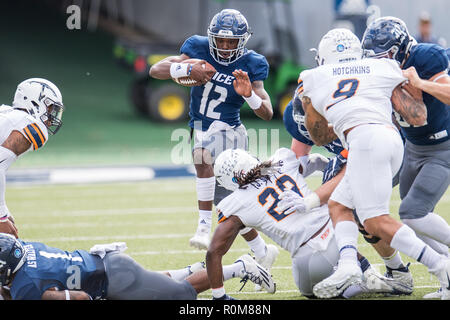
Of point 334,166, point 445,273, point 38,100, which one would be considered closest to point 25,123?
point 38,100

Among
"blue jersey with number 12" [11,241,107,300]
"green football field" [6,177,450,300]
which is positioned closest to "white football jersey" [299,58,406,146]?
"green football field" [6,177,450,300]

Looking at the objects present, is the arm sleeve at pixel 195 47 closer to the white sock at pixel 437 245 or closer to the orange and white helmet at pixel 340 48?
the orange and white helmet at pixel 340 48

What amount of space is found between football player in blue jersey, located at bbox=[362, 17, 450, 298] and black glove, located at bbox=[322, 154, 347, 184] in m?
0.42

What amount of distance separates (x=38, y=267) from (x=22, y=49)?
14.3 meters

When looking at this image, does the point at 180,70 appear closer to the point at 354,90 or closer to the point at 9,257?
the point at 354,90

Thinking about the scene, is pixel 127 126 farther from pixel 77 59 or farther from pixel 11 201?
pixel 11 201

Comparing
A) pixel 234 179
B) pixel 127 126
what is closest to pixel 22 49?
pixel 127 126

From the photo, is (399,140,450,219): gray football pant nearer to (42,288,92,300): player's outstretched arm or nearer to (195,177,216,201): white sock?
(195,177,216,201): white sock

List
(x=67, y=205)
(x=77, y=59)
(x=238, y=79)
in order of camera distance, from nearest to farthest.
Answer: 1. (x=238, y=79)
2. (x=67, y=205)
3. (x=77, y=59)

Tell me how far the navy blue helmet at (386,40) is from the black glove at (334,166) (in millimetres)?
653

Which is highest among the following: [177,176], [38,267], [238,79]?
[238,79]

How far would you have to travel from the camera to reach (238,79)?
503cm

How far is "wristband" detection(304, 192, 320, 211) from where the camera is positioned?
4203mm

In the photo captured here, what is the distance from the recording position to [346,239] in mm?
4039
